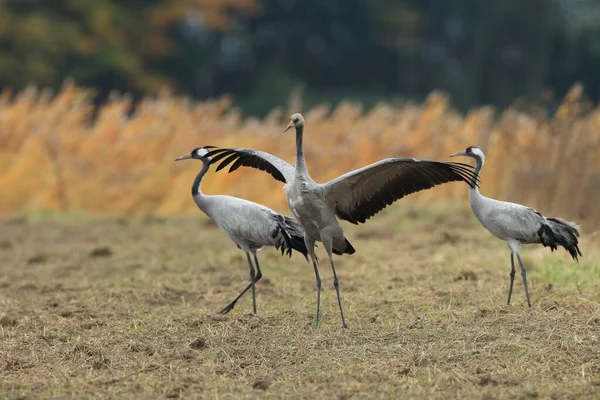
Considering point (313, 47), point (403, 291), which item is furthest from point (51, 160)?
point (313, 47)

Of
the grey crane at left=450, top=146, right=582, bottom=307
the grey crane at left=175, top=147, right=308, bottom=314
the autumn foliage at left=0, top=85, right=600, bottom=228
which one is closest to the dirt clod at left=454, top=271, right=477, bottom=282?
the grey crane at left=450, top=146, right=582, bottom=307

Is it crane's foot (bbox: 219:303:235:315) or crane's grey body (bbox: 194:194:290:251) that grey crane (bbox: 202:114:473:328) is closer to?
crane's grey body (bbox: 194:194:290:251)

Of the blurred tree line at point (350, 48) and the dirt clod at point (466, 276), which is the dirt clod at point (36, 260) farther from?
the blurred tree line at point (350, 48)

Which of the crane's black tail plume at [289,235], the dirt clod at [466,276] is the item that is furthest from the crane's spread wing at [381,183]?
the dirt clod at [466,276]

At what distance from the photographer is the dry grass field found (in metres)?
4.92

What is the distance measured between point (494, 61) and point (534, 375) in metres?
29.4

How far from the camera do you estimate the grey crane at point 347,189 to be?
602 cm

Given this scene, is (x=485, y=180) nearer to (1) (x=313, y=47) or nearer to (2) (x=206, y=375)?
(2) (x=206, y=375)

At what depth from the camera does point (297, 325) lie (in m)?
6.39

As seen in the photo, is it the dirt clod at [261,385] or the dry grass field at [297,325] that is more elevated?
the dry grass field at [297,325]

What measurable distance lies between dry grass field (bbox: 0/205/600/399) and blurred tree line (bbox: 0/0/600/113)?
63.5ft

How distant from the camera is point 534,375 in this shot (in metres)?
4.92

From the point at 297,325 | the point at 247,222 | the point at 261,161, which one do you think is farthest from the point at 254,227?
the point at 297,325

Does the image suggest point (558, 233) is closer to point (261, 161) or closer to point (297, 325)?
point (297, 325)
